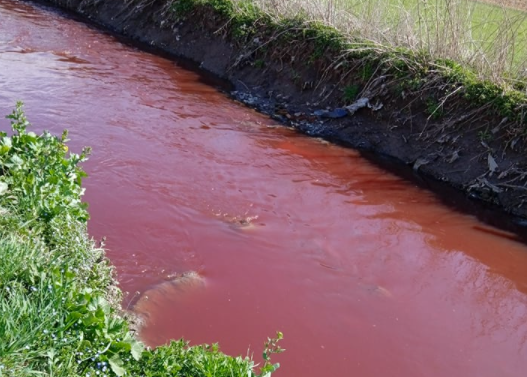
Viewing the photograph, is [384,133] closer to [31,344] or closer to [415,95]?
[415,95]

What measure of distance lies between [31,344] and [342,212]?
422cm

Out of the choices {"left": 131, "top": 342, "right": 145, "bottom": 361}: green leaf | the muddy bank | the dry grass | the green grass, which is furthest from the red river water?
the dry grass

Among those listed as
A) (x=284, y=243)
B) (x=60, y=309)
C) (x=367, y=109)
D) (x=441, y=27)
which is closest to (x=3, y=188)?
(x=60, y=309)

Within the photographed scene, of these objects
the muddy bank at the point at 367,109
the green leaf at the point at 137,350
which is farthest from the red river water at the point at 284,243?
the green leaf at the point at 137,350

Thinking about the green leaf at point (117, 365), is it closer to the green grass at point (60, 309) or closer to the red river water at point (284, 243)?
the green grass at point (60, 309)

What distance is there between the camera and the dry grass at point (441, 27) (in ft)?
26.8

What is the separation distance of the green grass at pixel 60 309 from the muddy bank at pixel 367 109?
4.88 metres

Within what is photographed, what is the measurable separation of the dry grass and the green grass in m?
5.94

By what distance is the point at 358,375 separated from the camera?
436 centimetres

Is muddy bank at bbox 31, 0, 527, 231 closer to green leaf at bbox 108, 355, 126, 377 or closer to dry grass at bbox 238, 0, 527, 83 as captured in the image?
dry grass at bbox 238, 0, 527, 83

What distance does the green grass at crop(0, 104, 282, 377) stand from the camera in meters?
3.11

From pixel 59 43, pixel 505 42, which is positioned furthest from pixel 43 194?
pixel 59 43

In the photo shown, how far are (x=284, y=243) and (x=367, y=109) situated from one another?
382 cm

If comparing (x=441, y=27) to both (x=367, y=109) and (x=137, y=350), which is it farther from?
(x=137, y=350)
